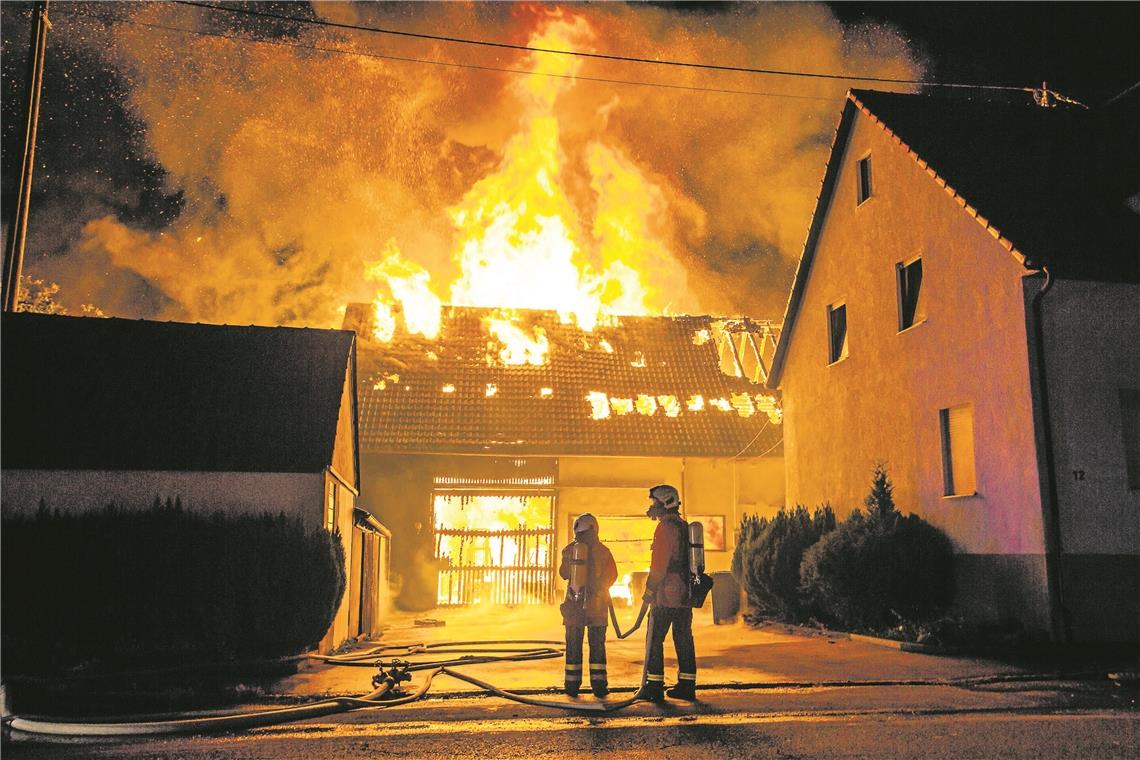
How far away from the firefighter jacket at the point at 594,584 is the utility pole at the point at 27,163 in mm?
12777

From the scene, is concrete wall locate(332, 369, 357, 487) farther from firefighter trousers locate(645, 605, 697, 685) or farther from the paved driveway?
firefighter trousers locate(645, 605, 697, 685)

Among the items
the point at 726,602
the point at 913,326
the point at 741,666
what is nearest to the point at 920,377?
the point at 913,326

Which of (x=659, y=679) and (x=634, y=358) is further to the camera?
(x=634, y=358)

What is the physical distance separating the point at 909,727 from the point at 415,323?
23.6 meters

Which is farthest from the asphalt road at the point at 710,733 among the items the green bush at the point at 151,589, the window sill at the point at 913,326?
the window sill at the point at 913,326

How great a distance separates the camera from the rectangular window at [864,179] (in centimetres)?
1878

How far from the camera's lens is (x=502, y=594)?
24312 millimetres

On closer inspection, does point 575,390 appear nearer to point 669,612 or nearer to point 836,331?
point 836,331

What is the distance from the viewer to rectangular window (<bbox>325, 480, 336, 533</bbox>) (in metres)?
13.7

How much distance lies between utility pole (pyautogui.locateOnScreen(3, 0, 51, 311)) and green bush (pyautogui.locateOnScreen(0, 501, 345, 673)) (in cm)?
771

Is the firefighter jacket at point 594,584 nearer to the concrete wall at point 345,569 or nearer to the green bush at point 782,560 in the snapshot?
the concrete wall at point 345,569

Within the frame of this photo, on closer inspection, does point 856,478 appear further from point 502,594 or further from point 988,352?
point 502,594

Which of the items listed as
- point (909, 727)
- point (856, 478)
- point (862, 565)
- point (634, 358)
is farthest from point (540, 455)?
point (909, 727)

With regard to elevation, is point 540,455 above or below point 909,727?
above
